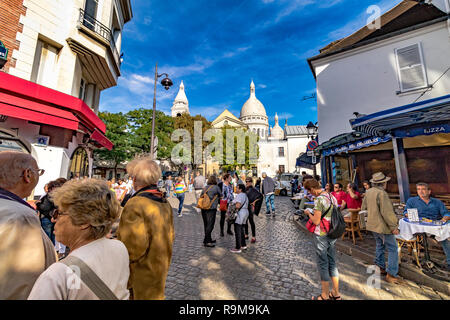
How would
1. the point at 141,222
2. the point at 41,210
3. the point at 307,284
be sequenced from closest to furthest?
the point at 141,222 < the point at 307,284 < the point at 41,210

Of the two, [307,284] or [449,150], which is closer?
[307,284]

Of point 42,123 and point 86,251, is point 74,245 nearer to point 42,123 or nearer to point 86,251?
point 86,251

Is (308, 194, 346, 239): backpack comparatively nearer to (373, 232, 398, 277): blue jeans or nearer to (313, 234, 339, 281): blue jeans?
(313, 234, 339, 281): blue jeans

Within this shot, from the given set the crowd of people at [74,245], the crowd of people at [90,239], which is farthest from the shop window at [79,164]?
the crowd of people at [74,245]

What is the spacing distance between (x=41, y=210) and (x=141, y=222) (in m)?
3.82

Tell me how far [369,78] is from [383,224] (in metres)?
9.78

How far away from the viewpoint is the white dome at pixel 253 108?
62.0 meters

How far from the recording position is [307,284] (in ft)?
11.4

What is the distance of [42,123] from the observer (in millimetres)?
5582

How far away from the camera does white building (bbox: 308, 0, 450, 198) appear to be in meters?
8.52

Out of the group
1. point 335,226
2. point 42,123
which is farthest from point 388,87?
point 42,123
